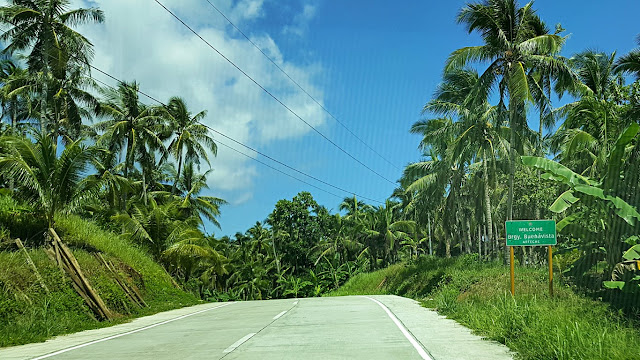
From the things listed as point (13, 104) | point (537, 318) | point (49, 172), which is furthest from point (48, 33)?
point (537, 318)

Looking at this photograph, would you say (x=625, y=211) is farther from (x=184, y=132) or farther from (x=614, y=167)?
(x=184, y=132)

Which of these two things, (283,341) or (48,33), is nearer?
(283,341)

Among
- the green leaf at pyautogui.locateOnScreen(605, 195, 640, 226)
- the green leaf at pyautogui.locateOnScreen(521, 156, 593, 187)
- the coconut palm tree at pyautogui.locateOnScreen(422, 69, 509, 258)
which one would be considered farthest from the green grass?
the coconut palm tree at pyautogui.locateOnScreen(422, 69, 509, 258)

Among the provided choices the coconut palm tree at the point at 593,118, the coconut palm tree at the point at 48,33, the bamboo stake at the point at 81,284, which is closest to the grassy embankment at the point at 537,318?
the coconut palm tree at the point at 593,118

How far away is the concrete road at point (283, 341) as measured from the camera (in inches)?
325

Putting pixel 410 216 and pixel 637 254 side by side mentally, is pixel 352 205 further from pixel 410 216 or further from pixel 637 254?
pixel 637 254

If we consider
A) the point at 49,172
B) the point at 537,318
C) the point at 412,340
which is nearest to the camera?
the point at 412,340

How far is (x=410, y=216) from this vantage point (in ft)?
184

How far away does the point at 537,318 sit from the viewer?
957 cm

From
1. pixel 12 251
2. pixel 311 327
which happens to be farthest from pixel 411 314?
pixel 12 251

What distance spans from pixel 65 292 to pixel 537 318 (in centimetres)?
1310

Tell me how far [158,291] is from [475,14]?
1925 centimetres

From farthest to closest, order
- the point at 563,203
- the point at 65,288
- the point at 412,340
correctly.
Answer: the point at 563,203, the point at 65,288, the point at 412,340

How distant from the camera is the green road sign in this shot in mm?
13961
